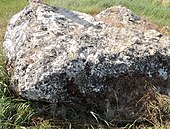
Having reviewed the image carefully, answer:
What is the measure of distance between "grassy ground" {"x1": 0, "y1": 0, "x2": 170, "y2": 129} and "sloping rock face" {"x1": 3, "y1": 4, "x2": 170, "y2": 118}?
0.69ft

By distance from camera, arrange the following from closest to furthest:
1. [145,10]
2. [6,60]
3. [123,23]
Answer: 1. [6,60]
2. [123,23]
3. [145,10]

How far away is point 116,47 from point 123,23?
51.9 inches

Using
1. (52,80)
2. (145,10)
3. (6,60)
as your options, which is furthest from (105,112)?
(145,10)

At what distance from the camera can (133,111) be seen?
6605 millimetres

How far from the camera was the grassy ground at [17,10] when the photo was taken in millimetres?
6434

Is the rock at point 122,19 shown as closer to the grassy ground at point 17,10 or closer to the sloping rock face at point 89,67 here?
the sloping rock face at point 89,67

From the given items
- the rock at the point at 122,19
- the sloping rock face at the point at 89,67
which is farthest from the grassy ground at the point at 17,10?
the rock at the point at 122,19

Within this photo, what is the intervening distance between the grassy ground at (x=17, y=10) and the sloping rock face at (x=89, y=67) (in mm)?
209

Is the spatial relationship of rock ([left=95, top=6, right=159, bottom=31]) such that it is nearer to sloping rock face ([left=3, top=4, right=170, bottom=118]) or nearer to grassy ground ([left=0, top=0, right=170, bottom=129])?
sloping rock face ([left=3, top=4, right=170, bottom=118])

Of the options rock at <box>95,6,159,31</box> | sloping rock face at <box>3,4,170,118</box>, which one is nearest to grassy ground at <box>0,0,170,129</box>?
sloping rock face at <box>3,4,170,118</box>

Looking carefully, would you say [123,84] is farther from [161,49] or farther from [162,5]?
[162,5]

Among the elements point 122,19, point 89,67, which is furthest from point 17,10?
point 89,67

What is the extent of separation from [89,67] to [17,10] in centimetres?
854

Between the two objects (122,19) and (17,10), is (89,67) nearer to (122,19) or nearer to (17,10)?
(122,19)
